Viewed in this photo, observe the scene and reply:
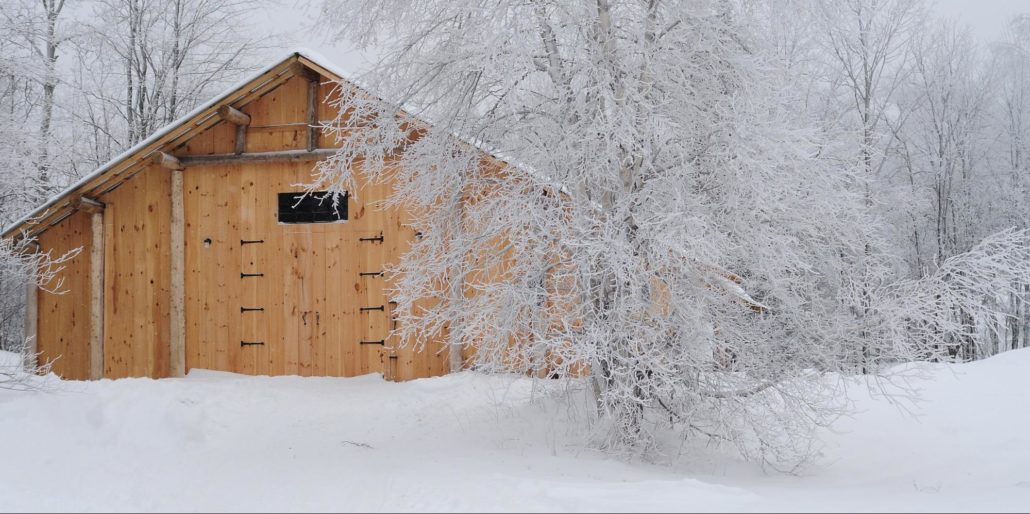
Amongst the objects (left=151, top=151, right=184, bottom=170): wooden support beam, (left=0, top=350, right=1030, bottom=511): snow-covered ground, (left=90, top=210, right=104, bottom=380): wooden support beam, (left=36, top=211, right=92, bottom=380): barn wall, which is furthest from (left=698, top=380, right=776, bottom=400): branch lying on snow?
(left=36, top=211, right=92, bottom=380): barn wall

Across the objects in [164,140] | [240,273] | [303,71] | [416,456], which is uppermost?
[303,71]

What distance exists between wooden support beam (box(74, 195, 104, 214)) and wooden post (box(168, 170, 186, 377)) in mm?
1112

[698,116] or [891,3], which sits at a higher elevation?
[891,3]

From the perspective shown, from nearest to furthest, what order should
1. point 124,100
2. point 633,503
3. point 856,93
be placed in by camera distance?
point 633,503 < point 856,93 < point 124,100

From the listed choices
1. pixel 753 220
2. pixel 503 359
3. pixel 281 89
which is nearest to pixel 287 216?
pixel 281 89

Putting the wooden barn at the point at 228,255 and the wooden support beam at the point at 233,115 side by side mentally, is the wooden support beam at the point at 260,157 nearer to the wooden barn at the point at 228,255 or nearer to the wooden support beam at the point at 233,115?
the wooden barn at the point at 228,255

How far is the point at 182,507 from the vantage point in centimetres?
495

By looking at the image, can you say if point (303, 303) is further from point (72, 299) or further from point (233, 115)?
A: point (72, 299)

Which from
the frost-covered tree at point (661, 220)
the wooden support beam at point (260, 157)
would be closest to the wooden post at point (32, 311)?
the wooden support beam at point (260, 157)

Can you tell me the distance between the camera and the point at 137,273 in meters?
10.9

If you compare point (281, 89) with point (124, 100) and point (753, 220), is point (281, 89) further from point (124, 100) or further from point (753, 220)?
point (124, 100)

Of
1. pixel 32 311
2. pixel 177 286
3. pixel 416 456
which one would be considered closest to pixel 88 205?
pixel 177 286

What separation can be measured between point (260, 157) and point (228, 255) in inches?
58.6

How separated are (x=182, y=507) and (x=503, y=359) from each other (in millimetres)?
2882
